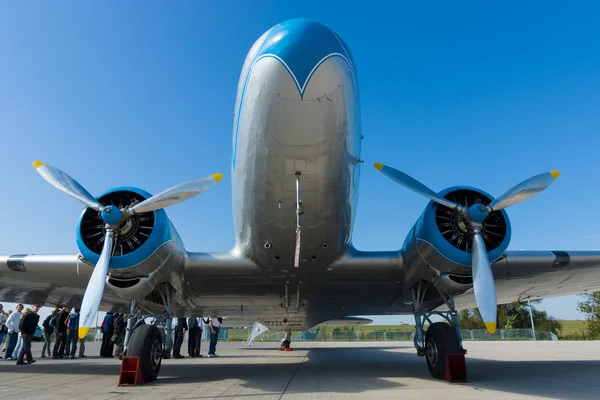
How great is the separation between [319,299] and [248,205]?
16.5 feet

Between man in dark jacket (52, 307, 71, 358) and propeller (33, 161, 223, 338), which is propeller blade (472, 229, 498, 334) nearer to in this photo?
propeller (33, 161, 223, 338)

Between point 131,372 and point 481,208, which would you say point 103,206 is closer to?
point 131,372

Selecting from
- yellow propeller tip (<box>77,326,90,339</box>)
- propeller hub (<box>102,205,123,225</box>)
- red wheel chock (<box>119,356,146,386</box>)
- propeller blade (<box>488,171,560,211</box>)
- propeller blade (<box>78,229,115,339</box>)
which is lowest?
red wheel chock (<box>119,356,146,386</box>)

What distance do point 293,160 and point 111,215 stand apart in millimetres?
3403

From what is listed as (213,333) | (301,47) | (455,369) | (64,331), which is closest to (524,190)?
(455,369)

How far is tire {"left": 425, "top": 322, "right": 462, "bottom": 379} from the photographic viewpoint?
7.59m

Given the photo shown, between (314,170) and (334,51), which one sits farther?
(314,170)

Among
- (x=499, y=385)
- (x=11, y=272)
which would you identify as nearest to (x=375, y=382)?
(x=499, y=385)

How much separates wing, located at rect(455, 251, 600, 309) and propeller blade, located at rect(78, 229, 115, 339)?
7.86 meters

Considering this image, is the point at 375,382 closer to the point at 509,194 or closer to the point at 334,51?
the point at 509,194

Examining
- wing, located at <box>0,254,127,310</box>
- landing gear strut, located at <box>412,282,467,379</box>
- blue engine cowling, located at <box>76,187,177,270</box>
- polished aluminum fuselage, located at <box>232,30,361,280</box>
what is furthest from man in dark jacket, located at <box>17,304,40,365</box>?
landing gear strut, located at <box>412,282,467,379</box>

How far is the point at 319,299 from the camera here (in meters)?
11.8

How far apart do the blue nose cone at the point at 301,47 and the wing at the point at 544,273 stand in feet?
19.6

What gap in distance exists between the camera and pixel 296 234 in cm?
783
